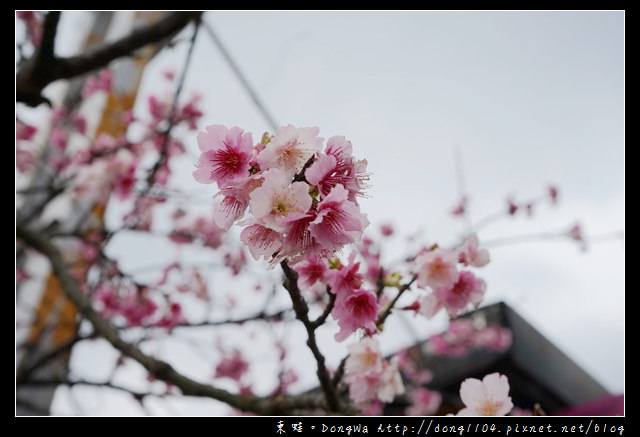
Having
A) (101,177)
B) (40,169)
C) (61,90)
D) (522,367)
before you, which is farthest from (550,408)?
(61,90)

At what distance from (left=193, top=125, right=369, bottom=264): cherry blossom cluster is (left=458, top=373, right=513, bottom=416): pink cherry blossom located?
0.75 meters

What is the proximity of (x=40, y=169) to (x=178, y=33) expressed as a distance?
5.72m

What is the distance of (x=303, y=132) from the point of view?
1037 mm

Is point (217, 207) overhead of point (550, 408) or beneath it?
overhead

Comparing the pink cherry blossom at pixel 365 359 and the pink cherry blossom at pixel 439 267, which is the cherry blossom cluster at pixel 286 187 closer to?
the pink cherry blossom at pixel 439 267

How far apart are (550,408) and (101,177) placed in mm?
4989

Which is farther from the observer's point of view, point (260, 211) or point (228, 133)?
point (228, 133)

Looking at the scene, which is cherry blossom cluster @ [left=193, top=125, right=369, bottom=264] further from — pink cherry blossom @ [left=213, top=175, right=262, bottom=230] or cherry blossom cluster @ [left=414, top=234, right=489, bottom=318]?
cherry blossom cluster @ [left=414, top=234, right=489, bottom=318]

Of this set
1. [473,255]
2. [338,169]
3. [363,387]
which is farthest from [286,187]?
[363,387]

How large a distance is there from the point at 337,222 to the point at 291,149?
189 mm
